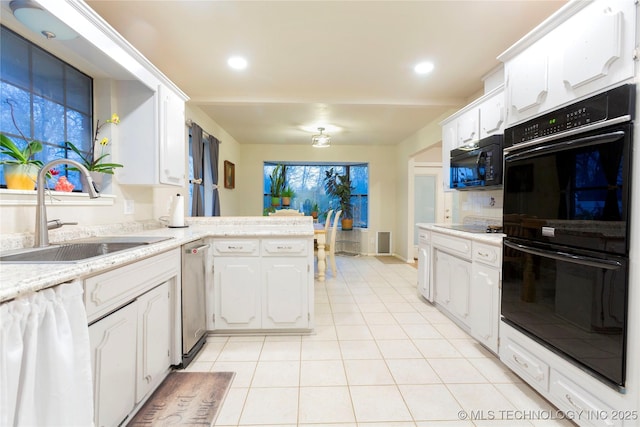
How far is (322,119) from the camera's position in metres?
4.35

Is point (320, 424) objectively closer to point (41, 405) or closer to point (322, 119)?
point (41, 405)

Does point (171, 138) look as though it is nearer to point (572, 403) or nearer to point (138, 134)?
point (138, 134)

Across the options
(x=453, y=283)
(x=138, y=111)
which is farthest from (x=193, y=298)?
(x=453, y=283)

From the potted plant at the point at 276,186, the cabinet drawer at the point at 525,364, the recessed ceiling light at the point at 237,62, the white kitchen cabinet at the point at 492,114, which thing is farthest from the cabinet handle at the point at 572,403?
the potted plant at the point at 276,186

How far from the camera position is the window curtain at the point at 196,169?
11.6 ft

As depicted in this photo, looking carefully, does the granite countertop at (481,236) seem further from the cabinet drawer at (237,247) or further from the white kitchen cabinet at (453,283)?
the cabinet drawer at (237,247)

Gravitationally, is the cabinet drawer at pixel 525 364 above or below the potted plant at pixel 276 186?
below

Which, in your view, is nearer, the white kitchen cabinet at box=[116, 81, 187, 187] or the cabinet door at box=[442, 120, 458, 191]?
the white kitchen cabinet at box=[116, 81, 187, 187]

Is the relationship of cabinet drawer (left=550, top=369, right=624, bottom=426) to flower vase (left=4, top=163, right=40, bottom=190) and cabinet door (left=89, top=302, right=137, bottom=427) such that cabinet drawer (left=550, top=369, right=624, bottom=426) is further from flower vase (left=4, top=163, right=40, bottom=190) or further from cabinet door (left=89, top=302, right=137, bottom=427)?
flower vase (left=4, top=163, right=40, bottom=190)

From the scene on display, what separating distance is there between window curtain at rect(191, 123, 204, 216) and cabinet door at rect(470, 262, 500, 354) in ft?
10.2

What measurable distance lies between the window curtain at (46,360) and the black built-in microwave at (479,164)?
9.03 ft

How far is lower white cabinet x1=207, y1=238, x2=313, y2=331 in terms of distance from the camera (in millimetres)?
2277

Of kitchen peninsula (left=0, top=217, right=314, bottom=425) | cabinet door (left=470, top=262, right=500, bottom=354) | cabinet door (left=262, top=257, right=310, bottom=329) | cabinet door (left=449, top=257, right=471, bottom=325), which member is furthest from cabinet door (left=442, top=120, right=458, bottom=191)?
cabinet door (left=262, top=257, right=310, bottom=329)

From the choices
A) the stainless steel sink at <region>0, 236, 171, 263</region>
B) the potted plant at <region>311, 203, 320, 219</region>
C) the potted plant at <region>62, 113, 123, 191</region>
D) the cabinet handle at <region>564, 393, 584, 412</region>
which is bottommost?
the cabinet handle at <region>564, 393, 584, 412</region>
